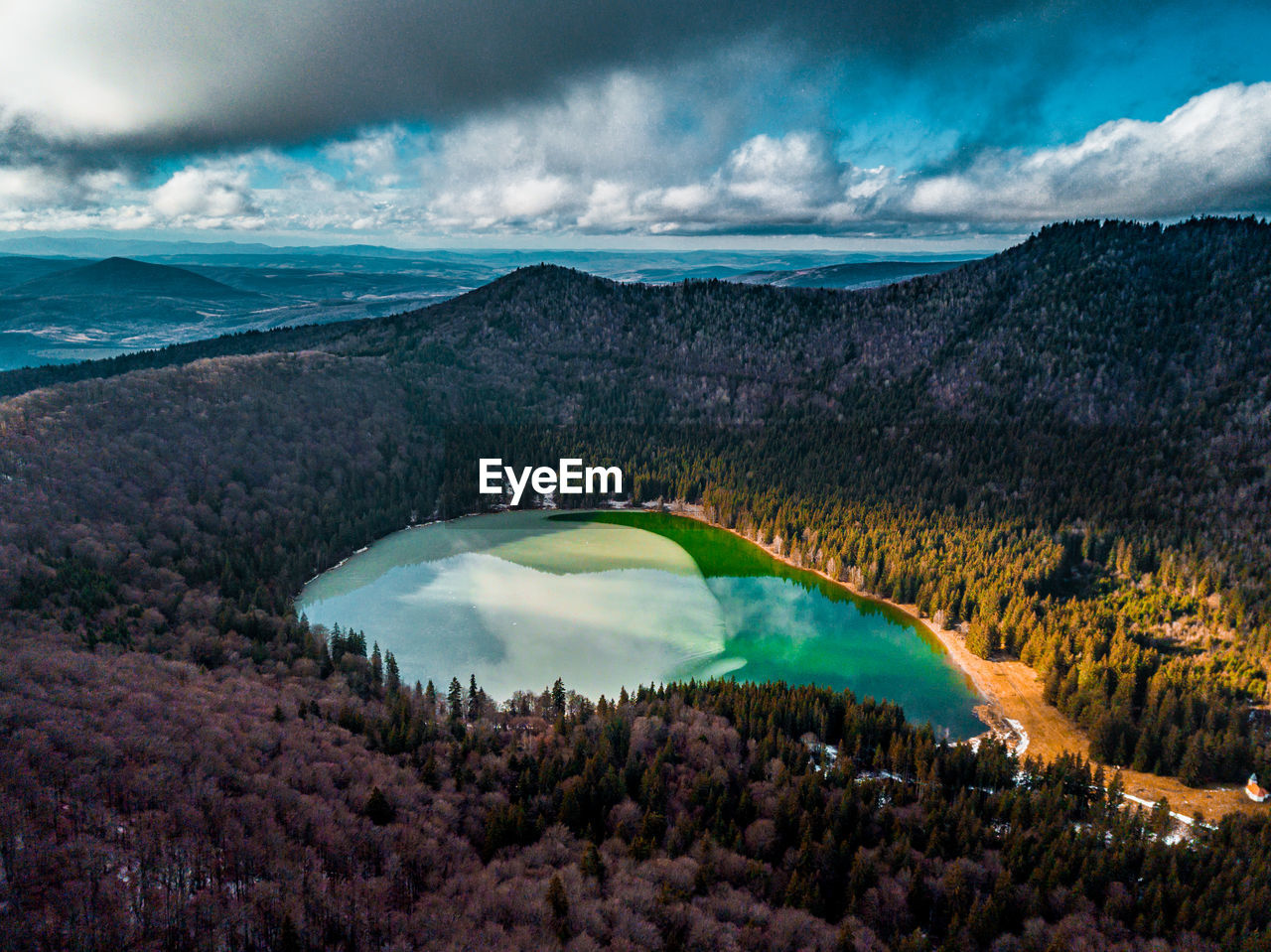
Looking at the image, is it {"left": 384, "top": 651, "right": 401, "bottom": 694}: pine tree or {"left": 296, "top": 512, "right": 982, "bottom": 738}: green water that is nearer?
{"left": 384, "top": 651, "right": 401, "bottom": 694}: pine tree

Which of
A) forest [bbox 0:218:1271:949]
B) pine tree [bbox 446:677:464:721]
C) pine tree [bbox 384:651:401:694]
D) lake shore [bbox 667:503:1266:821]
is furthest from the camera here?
pine tree [bbox 384:651:401:694]

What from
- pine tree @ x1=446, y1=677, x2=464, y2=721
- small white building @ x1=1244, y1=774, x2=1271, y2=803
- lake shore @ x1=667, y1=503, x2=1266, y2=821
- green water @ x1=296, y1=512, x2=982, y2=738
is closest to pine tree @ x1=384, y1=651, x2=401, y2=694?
green water @ x1=296, y1=512, x2=982, y2=738

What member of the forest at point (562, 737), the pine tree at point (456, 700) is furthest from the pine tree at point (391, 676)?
the pine tree at point (456, 700)

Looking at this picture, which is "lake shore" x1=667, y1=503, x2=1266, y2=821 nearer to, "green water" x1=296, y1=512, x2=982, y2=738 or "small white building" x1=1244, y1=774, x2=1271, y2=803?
"small white building" x1=1244, y1=774, x2=1271, y2=803

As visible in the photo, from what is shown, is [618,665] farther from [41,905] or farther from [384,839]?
[41,905]

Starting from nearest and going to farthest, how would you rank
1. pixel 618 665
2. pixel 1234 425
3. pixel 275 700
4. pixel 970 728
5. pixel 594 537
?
pixel 275 700 → pixel 970 728 → pixel 618 665 → pixel 594 537 → pixel 1234 425

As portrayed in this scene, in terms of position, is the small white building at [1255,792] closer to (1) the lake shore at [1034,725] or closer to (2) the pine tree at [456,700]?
(1) the lake shore at [1034,725]

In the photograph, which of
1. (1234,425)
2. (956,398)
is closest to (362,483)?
(956,398)
